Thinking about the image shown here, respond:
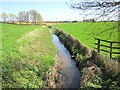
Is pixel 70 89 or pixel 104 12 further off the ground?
pixel 104 12

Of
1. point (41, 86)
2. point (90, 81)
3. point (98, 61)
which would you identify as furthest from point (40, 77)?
point (98, 61)

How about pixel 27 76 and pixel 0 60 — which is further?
pixel 0 60

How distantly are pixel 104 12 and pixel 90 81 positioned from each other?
344 centimetres

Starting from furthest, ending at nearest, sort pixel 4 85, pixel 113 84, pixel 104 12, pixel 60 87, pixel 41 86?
pixel 60 87
pixel 41 86
pixel 4 85
pixel 113 84
pixel 104 12

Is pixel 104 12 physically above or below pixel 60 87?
above

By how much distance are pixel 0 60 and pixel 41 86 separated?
326cm

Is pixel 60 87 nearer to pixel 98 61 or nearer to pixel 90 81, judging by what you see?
pixel 90 81

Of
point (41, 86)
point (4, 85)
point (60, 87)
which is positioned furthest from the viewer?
point (60, 87)

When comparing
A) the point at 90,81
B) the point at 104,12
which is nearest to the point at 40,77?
the point at 90,81

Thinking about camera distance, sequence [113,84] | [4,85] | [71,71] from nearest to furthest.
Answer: [113,84], [4,85], [71,71]

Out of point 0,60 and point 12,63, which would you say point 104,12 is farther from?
point 0,60

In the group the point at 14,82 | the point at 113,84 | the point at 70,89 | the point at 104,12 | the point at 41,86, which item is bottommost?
the point at 70,89

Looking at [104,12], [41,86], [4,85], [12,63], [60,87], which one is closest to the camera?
[104,12]

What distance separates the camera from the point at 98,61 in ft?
20.4
